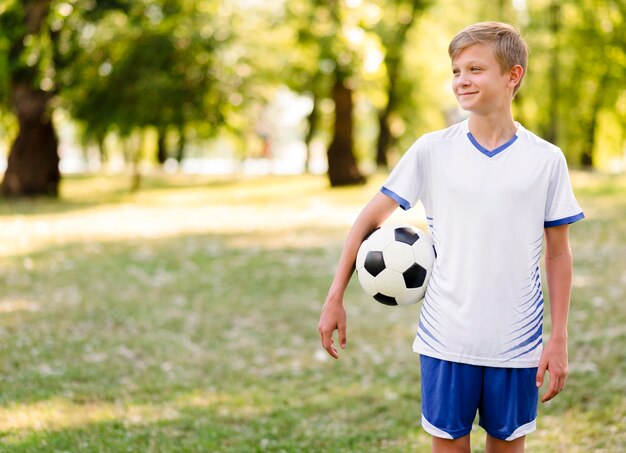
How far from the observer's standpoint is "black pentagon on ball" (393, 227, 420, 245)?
10.2ft

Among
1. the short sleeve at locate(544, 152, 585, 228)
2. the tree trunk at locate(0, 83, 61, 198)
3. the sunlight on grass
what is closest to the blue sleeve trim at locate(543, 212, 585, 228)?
the short sleeve at locate(544, 152, 585, 228)

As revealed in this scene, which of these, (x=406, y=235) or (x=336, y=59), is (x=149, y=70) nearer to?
(x=336, y=59)

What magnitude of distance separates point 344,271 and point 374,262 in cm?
13

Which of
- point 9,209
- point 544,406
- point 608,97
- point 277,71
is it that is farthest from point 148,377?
point 608,97

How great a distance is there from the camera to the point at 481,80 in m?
2.81

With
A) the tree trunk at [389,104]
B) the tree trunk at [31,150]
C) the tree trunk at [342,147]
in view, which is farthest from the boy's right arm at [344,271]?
the tree trunk at [389,104]

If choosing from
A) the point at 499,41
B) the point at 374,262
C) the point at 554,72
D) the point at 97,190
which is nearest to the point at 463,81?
the point at 499,41

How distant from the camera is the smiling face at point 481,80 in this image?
110 inches

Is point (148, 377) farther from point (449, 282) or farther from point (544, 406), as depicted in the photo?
point (449, 282)

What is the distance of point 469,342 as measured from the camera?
285 centimetres

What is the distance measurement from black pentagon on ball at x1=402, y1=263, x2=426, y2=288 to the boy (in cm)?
6

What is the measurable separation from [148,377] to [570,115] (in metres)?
34.0

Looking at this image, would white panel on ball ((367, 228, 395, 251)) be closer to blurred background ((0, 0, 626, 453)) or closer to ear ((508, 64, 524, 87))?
ear ((508, 64, 524, 87))

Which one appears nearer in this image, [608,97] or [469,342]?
[469,342]
